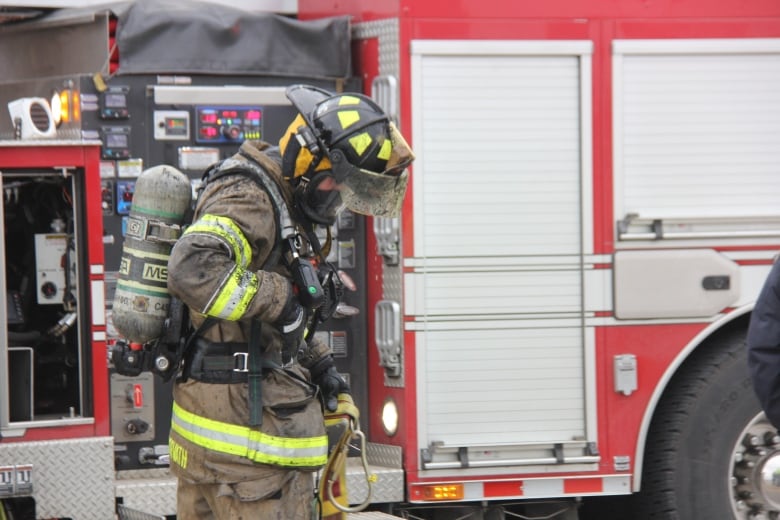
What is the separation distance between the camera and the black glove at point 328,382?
4824 mm

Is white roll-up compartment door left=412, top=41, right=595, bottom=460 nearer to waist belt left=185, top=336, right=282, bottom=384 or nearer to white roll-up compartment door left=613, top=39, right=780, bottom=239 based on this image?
white roll-up compartment door left=613, top=39, right=780, bottom=239

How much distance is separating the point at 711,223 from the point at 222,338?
2641 millimetres

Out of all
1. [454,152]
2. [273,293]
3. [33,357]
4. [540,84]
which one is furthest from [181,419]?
[540,84]

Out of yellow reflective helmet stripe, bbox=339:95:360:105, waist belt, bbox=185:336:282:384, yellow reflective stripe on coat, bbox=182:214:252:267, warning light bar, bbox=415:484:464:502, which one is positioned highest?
yellow reflective helmet stripe, bbox=339:95:360:105

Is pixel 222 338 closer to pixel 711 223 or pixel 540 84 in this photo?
pixel 540 84

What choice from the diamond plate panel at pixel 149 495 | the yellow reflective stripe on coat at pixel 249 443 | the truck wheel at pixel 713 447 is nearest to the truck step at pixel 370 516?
the diamond plate panel at pixel 149 495

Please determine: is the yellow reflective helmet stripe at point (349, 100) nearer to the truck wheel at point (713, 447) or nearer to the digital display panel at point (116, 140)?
the digital display panel at point (116, 140)

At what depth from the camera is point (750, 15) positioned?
6.19 m

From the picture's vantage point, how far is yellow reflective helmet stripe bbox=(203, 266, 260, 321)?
4188 millimetres

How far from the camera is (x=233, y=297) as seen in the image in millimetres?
4195

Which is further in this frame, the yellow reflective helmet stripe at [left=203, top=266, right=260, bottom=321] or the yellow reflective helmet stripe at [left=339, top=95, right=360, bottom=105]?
the yellow reflective helmet stripe at [left=339, top=95, right=360, bottom=105]

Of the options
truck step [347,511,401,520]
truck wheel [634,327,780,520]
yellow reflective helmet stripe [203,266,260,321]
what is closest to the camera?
yellow reflective helmet stripe [203,266,260,321]

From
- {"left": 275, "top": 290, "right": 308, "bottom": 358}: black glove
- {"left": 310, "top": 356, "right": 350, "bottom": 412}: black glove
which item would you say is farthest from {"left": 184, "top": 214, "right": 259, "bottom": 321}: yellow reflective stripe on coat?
{"left": 310, "top": 356, "right": 350, "bottom": 412}: black glove

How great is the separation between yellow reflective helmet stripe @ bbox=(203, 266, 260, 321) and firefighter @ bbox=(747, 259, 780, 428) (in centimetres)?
151
